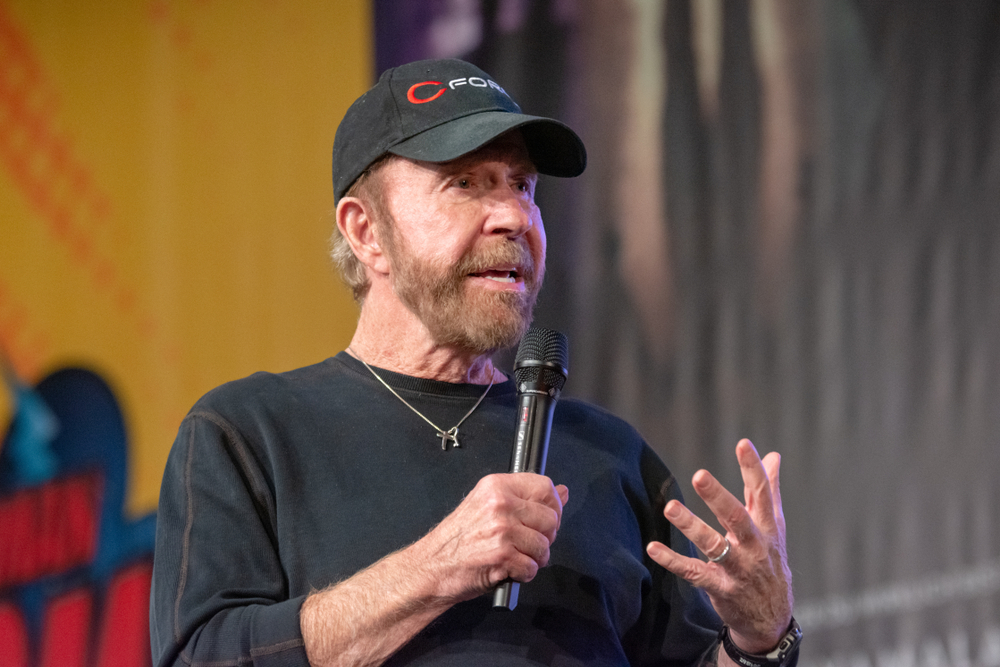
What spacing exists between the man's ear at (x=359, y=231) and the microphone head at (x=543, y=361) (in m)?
0.34

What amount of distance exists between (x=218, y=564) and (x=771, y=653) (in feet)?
2.48

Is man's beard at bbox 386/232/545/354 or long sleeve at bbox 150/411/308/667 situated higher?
man's beard at bbox 386/232/545/354

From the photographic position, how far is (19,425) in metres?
3.03

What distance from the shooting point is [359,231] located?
156 centimetres

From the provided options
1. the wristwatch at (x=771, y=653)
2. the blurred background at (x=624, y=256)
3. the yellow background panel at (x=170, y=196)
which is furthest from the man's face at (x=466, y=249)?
the yellow background panel at (x=170, y=196)

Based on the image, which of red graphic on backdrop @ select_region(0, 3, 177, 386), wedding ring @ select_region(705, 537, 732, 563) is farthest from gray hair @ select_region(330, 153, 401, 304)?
red graphic on backdrop @ select_region(0, 3, 177, 386)

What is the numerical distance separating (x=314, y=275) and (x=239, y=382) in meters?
1.59

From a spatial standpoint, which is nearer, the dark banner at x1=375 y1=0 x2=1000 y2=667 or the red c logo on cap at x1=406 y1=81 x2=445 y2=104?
the red c logo on cap at x1=406 y1=81 x2=445 y2=104

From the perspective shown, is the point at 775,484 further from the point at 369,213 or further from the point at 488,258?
the point at 369,213

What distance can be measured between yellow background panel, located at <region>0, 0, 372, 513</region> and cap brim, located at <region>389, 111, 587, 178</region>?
146 cm

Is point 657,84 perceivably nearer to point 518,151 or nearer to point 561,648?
point 518,151

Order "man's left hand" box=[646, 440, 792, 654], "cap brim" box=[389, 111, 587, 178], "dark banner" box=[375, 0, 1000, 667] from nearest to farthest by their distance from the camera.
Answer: "man's left hand" box=[646, 440, 792, 654] → "cap brim" box=[389, 111, 587, 178] → "dark banner" box=[375, 0, 1000, 667]

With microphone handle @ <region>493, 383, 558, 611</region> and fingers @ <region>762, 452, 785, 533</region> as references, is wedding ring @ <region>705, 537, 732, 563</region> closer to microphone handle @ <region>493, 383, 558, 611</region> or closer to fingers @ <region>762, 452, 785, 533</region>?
fingers @ <region>762, 452, 785, 533</region>

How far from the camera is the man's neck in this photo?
1.49 meters
